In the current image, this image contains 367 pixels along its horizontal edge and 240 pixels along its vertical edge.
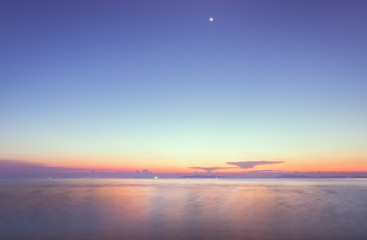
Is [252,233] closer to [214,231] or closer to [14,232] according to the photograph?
[214,231]

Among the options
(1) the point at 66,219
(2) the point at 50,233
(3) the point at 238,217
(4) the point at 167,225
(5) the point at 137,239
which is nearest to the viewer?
(5) the point at 137,239

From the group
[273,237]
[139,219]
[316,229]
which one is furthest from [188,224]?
[316,229]

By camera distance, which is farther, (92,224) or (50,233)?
(92,224)

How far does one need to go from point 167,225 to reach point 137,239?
6389 millimetres

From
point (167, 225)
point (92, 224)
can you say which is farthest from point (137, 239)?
point (92, 224)

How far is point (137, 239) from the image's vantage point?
2022 centimetres

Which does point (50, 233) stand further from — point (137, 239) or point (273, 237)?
point (273, 237)

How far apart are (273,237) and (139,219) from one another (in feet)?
50.1

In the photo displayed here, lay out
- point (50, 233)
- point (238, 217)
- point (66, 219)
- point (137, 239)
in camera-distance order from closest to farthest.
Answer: point (137, 239), point (50, 233), point (66, 219), point (238, 217)

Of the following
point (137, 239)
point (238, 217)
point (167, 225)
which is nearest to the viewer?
point (137, 239)

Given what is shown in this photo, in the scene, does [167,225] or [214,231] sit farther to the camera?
[167,225]

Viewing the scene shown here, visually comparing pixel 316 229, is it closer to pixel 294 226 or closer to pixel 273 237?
pixel 294 226

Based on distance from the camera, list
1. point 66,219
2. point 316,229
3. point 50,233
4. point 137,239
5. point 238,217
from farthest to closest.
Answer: point 238,217
point 66,219
point 316,229
point 50,233
point 137,239

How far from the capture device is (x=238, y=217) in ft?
102
